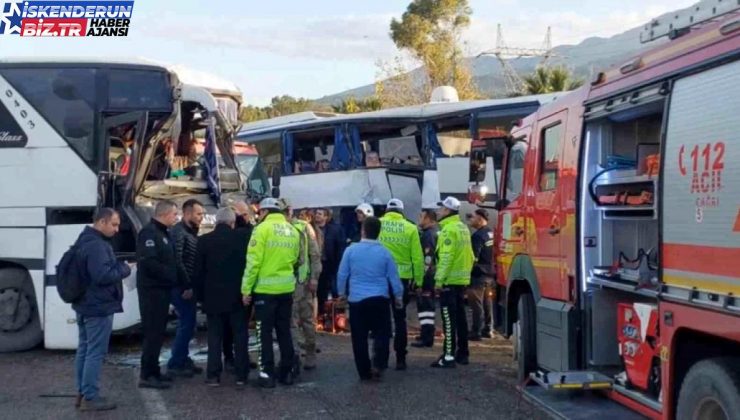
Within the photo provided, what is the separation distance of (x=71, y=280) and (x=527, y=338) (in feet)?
13.1

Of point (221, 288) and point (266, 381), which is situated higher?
point (221, 288)

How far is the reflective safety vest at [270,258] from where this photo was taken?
9508 millimetres

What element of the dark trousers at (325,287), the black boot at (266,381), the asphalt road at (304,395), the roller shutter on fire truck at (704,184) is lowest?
the asphalt road at (304,395)

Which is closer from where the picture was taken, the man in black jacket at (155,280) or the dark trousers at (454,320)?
the man in black jacket at (155,280)

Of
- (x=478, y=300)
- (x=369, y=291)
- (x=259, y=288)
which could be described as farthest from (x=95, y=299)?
Result: (x=478, y=300)

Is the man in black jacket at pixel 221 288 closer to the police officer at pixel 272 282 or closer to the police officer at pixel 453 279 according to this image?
the police officer at pixel 272 282

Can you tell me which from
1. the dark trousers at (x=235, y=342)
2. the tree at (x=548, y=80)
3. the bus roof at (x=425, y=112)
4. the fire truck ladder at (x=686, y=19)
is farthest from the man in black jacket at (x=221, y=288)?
the tree at (x=548, y=80)

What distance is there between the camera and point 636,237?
7383mm

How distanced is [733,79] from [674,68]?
780 millimetres

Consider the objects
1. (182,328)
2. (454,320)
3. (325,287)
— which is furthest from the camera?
(325,287)

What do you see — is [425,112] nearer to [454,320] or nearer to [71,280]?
[454,320]

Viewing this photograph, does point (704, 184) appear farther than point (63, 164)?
No

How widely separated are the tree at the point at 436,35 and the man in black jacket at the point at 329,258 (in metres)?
30.0

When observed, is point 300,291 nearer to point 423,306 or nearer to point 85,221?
point 423,306
